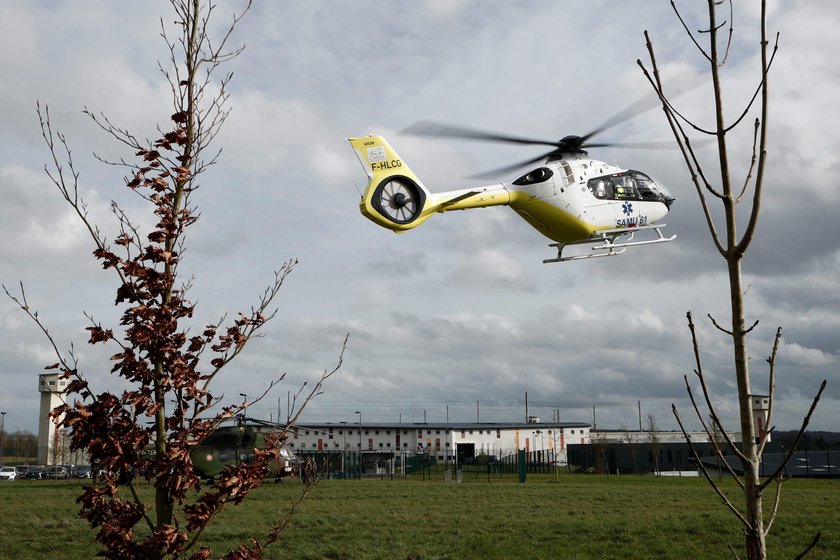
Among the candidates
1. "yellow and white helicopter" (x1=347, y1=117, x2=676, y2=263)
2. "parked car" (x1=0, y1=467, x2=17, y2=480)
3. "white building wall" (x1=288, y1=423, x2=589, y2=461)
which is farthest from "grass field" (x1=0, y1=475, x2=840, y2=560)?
"white building wall" (x1=288, y1=423, x2=589, y2=461)

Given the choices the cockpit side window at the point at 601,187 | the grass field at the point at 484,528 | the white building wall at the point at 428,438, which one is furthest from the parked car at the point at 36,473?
the cockpit side window at the point at 601,187

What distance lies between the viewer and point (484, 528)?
58.6 ft

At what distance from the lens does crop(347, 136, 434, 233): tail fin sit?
18.8 meters

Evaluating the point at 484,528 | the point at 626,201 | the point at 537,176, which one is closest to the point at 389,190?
the point at 537,176

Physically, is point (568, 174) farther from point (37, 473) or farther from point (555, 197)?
point (37, 473)

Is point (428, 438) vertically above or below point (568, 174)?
below

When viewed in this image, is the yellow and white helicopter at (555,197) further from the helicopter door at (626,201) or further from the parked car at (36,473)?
the parked car at (36,473)

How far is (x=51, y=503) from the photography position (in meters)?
23.1

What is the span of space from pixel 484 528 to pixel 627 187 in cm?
998

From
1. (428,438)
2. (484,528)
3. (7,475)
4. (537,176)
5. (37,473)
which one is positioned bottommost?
(37,473)

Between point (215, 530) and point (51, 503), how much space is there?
8412 mm

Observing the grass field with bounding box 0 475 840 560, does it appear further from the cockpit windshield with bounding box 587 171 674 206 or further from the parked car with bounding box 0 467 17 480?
the parked car with bounding box 0 467 17 480

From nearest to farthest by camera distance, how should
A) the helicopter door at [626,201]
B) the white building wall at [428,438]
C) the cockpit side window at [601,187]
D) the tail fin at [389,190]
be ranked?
1. the tail fin at [389,190]
2. the cockpit side window at [601,187]
3. the helicopter door at [626,201]
4. the white building wall at [428,438]

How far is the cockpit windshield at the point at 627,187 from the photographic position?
21328 mm
